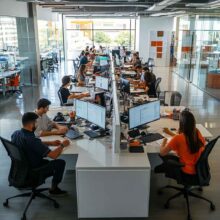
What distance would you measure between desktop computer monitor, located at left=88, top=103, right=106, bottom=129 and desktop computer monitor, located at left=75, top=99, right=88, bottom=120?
94 mm

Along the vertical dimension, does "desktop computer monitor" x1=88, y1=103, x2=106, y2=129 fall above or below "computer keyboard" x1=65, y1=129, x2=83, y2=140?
above

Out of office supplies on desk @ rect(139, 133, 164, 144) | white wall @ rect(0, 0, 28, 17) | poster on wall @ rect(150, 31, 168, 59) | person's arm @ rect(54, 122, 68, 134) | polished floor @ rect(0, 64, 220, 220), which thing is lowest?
polished floor @ rect(0, 64, 220, 220)

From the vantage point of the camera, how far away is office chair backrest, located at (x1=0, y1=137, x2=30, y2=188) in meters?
3.09

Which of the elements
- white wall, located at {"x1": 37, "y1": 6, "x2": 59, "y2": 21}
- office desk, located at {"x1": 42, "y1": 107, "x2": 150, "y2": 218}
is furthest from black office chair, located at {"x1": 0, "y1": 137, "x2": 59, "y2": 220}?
white wall, located at {"x1": 37, "y1": 6, "x2": 59, "y2": 21}

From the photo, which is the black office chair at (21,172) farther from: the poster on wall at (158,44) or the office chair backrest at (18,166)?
the poster on wall at (158,44)

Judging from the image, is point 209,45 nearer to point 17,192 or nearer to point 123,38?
point 17,192

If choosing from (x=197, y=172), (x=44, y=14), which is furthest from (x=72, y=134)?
(x=44, y=14)

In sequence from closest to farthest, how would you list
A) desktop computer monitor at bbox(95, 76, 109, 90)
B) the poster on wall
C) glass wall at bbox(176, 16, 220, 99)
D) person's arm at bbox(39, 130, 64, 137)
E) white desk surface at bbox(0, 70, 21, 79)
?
person's arm at bbox(39, 130, 64, 137)
desktop computer monitor at bbox(95, 76, 109, 90)
white desk surface at bbox(0, 70, 21, 79)
glass wall at bbox(176, 16, 220, 99)
the poster on wall

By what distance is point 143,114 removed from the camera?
3.93 metres

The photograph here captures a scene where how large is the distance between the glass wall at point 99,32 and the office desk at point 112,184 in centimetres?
1769

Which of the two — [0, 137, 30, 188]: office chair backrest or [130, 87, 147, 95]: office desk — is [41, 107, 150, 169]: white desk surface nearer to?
[0, 137, 30, 188]: office chair backrest

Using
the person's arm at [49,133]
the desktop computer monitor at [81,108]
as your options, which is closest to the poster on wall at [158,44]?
the desktop computer monitor at [81,108]

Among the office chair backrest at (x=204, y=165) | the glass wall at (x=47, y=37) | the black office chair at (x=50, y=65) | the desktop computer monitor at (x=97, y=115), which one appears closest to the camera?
the office chair backrest at (x=204, y=165)

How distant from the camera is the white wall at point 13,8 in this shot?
8.57m
